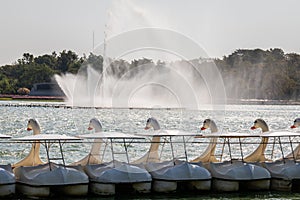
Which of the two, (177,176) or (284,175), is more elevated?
(177,176)

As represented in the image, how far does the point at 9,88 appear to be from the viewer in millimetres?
168625

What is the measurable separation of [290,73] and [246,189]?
150311mm

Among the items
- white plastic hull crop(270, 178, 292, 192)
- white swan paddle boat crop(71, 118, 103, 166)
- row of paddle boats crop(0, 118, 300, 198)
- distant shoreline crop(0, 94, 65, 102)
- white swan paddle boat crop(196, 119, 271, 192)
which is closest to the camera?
row of paddle boats crop(0, 118, 300, 198)

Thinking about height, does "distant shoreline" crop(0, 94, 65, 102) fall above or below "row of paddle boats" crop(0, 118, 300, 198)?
above

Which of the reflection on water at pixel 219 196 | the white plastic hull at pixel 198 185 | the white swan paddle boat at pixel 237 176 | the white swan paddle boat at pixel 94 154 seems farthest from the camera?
the white swan paddle boat at pixel 94 154

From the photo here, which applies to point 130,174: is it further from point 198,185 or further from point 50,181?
point 50,181

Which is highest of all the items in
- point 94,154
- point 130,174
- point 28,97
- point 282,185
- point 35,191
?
point 28,97

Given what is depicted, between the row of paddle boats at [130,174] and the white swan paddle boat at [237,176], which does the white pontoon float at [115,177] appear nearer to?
the row of paddle boats at [130,174]

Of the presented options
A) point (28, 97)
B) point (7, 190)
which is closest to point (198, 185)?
point (7, 190)

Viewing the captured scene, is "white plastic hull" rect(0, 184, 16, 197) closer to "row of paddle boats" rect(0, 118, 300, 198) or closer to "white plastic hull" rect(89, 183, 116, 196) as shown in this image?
"row of paddle boats" rect(0, 118, 300, 198)

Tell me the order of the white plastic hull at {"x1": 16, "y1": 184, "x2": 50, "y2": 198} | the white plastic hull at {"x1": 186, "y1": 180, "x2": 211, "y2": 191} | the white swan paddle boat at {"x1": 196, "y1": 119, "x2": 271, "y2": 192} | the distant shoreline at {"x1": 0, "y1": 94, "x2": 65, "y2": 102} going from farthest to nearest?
1. the distant shoreline at {"x1": 0, "y1": 94, "x2": 65, "y2": 102}
2. the white swan paddle boat at {"x1": 196, "y1": 119, "x2": 271, "y2": 192}
3. the white plastic hull at {"x1": 186, "y1": 180, "x2": 211, "y2": 191}
4. the white plastic hull at {"x1": 16, "y1": 184, "x2": 50, "y2": 198}

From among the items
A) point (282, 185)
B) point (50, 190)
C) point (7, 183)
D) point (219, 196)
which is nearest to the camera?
point (7, 183)

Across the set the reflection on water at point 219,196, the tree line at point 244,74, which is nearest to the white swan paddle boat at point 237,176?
the reflection on water at point 219,196

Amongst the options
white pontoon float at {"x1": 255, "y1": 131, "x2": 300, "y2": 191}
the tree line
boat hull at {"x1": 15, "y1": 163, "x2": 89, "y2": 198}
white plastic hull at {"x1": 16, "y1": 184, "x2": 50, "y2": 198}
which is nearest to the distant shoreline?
the tree line
